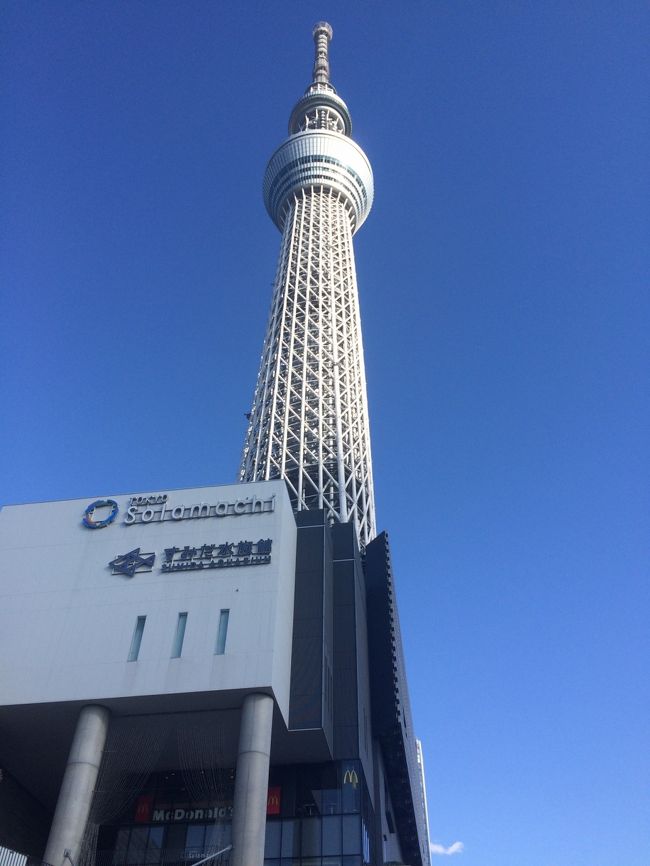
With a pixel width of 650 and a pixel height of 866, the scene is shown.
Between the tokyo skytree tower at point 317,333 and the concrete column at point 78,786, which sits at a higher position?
the tokyo skytree tower at point 317,333

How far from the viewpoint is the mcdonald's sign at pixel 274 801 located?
110 ft

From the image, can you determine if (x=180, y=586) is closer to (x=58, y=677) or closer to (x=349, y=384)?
(x=58, y=677)

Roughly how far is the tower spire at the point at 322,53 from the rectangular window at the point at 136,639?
283 feet

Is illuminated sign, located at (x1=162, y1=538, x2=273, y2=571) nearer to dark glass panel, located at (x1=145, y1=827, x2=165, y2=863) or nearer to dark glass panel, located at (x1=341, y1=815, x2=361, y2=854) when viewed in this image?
dark glass panel, located at (x1=145, y1=827, x2=165, y2=863)

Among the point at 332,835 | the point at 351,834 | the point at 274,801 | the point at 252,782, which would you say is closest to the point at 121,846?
the point at 274,801

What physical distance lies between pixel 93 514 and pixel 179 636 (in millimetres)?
9403

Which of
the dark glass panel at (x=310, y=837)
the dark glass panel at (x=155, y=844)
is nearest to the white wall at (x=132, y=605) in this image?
the dark glass panel at (x=310, y=837)

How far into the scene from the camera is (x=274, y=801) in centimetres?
3388

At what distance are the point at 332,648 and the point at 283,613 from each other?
15.8 ft

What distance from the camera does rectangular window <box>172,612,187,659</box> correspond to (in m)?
33.2

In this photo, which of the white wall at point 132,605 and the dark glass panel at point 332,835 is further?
the white wall at point 132,605

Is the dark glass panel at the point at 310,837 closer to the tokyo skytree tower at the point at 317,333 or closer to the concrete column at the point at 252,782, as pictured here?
the concrete column at the point at 252,782

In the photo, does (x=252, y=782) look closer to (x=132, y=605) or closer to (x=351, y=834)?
(x=351, y=834)

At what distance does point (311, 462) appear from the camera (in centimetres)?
5853
